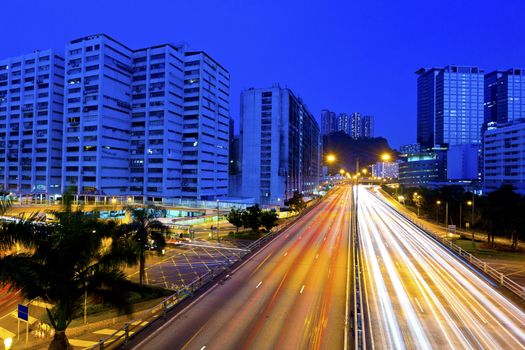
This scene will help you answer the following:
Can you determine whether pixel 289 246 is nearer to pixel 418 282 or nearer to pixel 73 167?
pixel 418 282

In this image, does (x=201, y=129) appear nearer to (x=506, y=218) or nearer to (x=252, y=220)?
(x=252, y=220)

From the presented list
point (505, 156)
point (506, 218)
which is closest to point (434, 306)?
point (506, 218)

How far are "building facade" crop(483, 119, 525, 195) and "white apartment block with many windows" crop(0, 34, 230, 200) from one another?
117m

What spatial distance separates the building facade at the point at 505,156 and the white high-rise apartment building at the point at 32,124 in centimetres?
16517

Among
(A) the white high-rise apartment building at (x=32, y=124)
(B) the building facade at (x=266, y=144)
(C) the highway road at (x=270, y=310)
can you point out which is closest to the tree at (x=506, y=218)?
(C) the highway road at (x=270, y=310)

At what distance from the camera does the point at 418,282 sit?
27297 mm

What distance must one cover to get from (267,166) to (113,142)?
53.8 metres

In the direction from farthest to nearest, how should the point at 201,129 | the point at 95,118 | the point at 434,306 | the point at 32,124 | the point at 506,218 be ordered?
the point at 32,124 → the point at 201,129 → the point at 95,118 → the point at 506,218 → the point at 434,306

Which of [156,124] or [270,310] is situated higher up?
[156,124]

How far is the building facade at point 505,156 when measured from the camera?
440ft

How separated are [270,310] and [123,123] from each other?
96.1m

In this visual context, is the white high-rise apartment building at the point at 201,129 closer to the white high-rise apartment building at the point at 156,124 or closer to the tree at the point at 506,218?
the white high-rise apartment building at the point at 156,124

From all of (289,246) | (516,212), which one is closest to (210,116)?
(289,246)

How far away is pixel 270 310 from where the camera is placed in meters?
20.8
